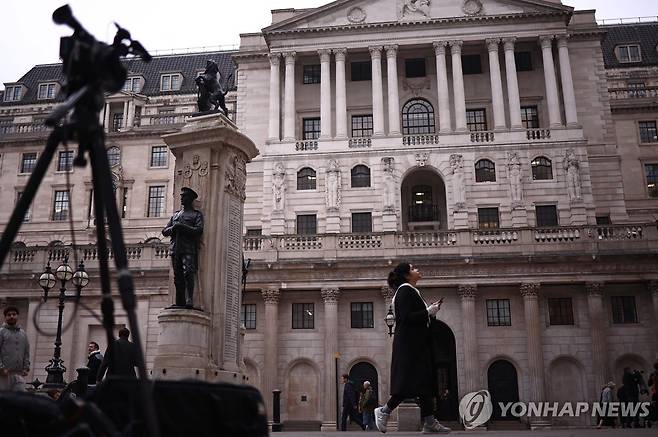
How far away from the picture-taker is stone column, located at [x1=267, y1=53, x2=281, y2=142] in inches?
1798

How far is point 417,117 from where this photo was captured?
1844 inches

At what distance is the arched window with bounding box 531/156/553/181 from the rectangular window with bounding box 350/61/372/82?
542 inches

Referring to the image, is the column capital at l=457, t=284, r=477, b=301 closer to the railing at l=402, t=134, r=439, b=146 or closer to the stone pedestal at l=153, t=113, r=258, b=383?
the railing at l=402, t=134, r=439, b=146

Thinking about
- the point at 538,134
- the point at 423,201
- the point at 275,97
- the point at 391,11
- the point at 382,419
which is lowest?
the point at 382,419

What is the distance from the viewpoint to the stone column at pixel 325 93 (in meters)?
45.0

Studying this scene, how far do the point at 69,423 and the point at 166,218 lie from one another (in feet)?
155

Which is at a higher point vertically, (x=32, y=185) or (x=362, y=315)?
(x=362, y=315)

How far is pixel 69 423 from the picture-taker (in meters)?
4.19

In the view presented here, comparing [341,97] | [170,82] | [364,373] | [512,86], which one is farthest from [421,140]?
[170,82]

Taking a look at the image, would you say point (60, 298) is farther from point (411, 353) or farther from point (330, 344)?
point (330, 344)

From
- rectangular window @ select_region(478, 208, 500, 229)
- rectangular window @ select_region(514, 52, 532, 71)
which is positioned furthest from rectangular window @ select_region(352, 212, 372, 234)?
rectangular window @ select_region(514, 52, 532, 71)

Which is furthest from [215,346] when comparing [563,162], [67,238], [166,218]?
[67,238]

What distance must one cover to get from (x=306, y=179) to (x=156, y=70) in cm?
3190
